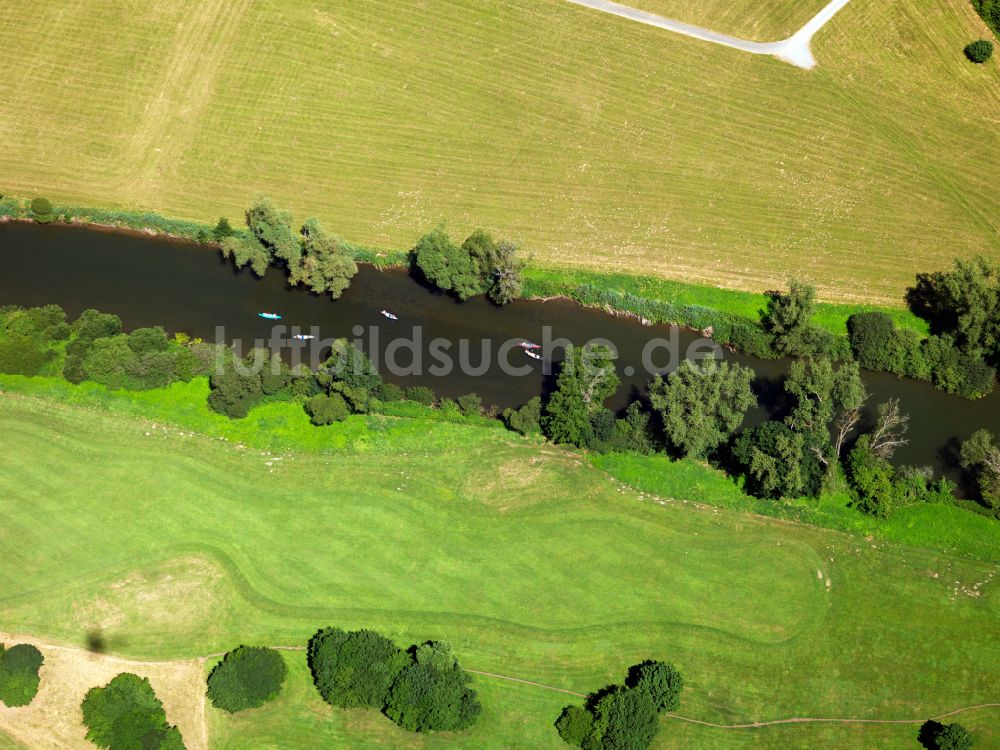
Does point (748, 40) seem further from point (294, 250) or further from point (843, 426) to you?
point (294, 250)

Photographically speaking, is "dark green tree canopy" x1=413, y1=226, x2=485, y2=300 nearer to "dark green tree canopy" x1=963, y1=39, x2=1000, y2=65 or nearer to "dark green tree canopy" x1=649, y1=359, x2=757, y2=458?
"dark green tree canopy" x1=649, y1=359, x2=757, y2=458

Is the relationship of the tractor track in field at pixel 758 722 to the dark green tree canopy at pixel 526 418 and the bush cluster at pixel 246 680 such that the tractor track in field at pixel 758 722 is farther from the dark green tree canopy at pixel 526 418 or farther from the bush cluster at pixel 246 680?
the dark green tree canopy at pixel 526 418

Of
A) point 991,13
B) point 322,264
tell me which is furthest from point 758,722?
point 991,13

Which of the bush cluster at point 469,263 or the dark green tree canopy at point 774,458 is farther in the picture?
the bush cluster at point 469,263

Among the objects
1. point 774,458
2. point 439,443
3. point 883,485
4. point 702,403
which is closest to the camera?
point 774,458

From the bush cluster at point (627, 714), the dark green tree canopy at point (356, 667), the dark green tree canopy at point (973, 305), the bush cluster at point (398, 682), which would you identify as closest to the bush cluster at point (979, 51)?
the dark green tree canopy at point (973, 305)

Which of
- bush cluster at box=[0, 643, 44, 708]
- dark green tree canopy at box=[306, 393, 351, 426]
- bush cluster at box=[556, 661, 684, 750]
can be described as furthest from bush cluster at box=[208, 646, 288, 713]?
bush cluster at box=[556, 661, 684, 750]
